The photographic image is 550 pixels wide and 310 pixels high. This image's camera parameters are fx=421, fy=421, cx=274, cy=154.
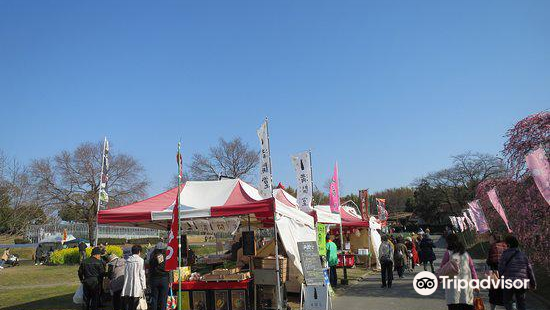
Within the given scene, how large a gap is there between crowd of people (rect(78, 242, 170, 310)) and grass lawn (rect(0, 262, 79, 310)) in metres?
2.02

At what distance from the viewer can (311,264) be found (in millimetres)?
9375

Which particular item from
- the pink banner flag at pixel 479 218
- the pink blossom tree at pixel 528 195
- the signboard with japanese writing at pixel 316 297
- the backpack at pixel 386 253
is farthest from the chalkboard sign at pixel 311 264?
the pink banner flag at pixel 479 218

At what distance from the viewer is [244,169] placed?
168 feet

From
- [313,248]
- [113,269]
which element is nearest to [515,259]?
[313,248]

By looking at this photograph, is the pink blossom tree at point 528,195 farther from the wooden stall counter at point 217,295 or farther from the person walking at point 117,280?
the person walking at point 117,280

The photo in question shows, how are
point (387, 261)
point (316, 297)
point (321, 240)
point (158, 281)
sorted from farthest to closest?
point (321, 240) < point (387, 261) < point (316, 297) < point (158, 281)

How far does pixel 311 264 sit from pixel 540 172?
482 cm

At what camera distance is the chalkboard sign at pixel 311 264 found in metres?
9.21

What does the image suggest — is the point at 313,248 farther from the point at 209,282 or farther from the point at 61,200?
the point at 61,200

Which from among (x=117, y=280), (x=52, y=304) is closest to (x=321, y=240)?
(x=117, y=280)

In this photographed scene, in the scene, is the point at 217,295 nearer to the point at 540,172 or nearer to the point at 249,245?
the point at 249,245

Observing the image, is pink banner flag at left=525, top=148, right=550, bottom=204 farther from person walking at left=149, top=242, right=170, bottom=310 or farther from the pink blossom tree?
person walking at left=149, top=242, right=170, bottom=310

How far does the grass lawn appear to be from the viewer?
1189 centimetres

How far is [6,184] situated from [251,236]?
1161 centimetres
